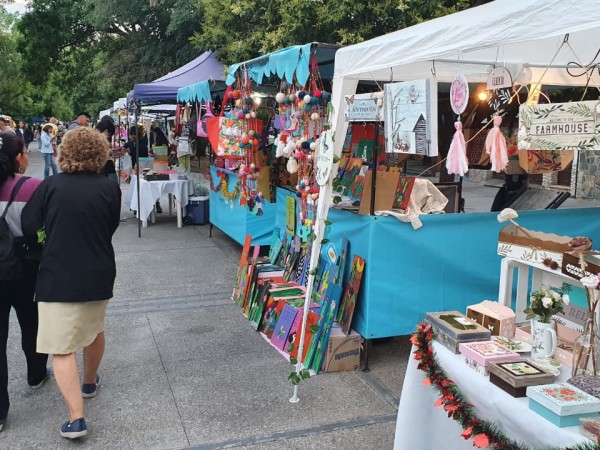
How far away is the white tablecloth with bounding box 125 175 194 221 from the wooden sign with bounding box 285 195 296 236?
13.9ft

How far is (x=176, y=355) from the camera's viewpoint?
13.8ft

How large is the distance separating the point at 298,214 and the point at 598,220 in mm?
2585

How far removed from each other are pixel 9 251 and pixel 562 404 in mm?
2750

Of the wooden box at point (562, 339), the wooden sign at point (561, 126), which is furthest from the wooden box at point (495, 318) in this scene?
the wooden sign at point (561, 126)

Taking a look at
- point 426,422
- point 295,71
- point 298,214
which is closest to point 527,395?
point 426,422

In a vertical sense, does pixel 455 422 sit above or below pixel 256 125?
below

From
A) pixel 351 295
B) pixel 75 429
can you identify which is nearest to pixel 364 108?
pixel 351 295

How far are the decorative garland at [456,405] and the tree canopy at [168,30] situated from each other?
26.8ft

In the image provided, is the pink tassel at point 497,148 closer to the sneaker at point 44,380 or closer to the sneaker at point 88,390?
the sneaker at point 88,390

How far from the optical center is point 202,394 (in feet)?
11.8

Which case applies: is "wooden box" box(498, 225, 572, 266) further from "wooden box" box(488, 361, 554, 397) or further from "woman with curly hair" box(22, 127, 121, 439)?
"woman with curly hair" box(22, 127, 121, 439)

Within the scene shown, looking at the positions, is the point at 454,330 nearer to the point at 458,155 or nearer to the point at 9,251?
the point at 458,155

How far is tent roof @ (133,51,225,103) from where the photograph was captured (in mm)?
8531

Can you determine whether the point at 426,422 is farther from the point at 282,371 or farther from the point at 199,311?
the point at 199,311
